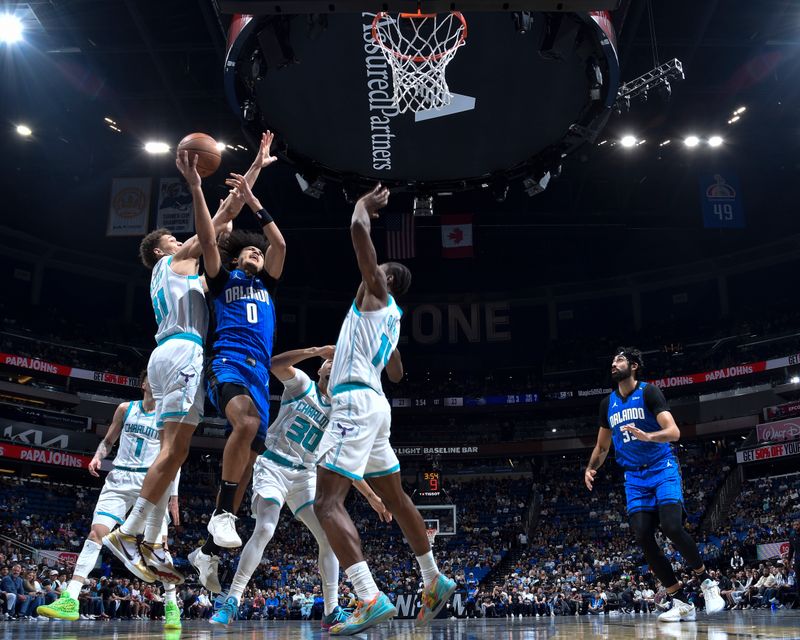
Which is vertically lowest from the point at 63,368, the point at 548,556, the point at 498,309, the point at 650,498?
the point at 548,556

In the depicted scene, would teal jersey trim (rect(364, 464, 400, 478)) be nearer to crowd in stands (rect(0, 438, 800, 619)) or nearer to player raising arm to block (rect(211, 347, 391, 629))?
player raising arm to block (rect(211, 347, 391, 629))

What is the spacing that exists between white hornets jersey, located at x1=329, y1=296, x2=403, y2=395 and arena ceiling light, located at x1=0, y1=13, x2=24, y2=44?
16086 mm

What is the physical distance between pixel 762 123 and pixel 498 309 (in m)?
16.7

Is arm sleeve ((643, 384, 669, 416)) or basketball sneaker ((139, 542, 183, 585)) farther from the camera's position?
arm sleeve ((643, 384, 669, 416))

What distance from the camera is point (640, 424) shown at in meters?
6.56

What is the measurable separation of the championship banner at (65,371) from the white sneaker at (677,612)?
2776 cm

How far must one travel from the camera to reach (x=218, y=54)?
1834 cm

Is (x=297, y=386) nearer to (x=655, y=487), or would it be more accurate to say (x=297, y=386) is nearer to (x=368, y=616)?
(x=368, y=616)

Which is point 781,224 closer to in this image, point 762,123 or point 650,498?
point 762,123

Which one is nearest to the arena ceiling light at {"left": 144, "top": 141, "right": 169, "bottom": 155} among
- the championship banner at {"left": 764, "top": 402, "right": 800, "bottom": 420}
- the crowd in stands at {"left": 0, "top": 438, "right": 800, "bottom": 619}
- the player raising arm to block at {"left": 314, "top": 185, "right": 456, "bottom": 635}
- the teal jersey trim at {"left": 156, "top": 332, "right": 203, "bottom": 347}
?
the crowd in stands at {"left": 0, "top": 438, "right": 800, "bottom": 619}

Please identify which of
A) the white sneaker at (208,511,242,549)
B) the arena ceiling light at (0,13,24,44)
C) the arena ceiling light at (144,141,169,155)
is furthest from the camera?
the arena ceiling light at (144,141,169,155)

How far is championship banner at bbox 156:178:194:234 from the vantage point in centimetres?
2094

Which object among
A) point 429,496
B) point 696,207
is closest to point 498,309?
point 696,207

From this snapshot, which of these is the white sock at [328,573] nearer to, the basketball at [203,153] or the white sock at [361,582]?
the white sock at [361,582]
